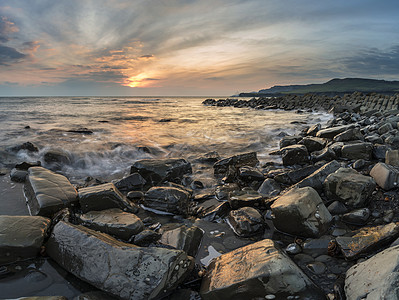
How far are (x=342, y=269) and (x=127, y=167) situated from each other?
5.88m

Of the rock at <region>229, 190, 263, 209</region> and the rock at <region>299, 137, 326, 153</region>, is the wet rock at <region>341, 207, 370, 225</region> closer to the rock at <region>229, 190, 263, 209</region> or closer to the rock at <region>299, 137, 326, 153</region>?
the rock at <region>229, 190, 263, 209</region>

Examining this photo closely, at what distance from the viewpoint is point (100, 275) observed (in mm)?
2074

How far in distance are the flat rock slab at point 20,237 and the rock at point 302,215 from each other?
2.96 meters

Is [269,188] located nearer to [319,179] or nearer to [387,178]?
[319,179]

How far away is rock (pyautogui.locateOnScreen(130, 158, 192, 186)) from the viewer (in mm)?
5305

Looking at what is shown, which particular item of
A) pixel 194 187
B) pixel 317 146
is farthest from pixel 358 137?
pixel 194 187

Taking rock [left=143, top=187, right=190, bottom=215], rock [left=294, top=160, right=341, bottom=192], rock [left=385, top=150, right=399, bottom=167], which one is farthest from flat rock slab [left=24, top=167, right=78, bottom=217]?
rock [left=385, top=150, right=399, bottom=167]

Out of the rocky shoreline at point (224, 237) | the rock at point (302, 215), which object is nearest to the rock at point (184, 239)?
the rocky shoreline at point (224, 237)

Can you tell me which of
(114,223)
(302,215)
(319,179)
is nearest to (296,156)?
(319,179)

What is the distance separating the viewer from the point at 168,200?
3.87m

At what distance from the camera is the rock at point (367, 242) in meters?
2.36

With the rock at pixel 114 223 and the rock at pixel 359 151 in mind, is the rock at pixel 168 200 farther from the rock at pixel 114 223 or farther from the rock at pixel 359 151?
the rock at pixel 359 151

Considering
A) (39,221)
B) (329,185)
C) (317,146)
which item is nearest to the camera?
(39,221)

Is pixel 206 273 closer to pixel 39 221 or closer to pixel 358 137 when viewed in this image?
pixel 39 221
